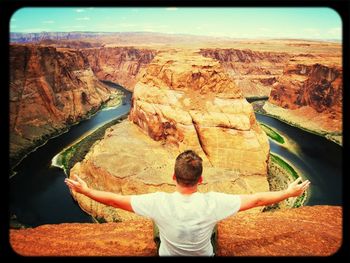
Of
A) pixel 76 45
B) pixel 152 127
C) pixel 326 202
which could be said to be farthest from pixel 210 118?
pixel 76 45

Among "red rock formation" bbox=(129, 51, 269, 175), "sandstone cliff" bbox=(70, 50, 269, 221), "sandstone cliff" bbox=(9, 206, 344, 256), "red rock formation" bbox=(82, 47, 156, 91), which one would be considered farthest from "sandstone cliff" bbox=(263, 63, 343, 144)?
"sandstone cliff" bbox=(9, 206, 344, 256)

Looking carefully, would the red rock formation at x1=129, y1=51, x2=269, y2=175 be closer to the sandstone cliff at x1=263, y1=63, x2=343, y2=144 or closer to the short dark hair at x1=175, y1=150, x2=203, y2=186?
the sandstone cliff at x1=263, y1=63, x2=343, y2=144

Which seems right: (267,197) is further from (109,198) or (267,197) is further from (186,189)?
(109,198)

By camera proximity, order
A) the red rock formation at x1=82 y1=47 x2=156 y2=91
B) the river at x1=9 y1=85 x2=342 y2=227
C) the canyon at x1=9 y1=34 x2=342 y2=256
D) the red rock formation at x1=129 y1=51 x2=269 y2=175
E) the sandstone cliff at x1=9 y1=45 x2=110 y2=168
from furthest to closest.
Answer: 1. the red rock formation at x1=82 y1=47 x2=156 y2=91
2. the sandstone cliff at x1=9 y1=45 x2=110 y2=168
3. the red rock formation at x1=129 y1=51 x2=269 y2=175
4. the river at x1=9 y1=85 x2=342 y2=227
5. the canyon at x1=9 y1=34 x2=342 y2=256

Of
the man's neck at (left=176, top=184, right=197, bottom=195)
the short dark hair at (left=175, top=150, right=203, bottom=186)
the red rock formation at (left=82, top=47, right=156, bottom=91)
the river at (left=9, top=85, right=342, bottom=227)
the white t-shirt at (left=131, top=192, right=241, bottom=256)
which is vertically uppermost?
the red rock formation at (left=82, top=47, right=156, bottom=91)

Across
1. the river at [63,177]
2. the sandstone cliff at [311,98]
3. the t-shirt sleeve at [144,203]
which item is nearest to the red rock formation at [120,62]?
the sandstone cliff at [311,98]

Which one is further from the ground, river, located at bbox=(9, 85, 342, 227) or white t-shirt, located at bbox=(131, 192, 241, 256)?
white t-shirt, located at bbox=(131, 192, 241, 256)
